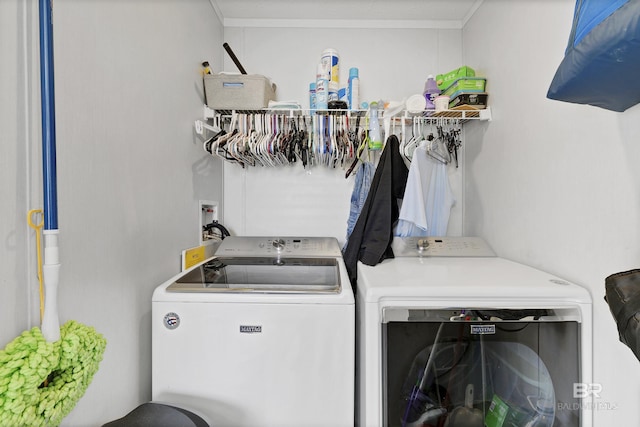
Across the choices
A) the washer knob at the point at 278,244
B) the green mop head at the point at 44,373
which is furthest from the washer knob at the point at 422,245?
the green mop head at the point at 44,373

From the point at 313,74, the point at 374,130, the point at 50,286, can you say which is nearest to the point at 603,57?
the point at 374,130

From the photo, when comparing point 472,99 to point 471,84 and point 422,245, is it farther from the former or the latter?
point 422,245

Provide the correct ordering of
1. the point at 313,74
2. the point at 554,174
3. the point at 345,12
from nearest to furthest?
the point at 554,174, the point at 345,12, the point at 313,74

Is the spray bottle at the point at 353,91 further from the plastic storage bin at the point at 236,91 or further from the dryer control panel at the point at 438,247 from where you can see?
the dryer control panel at the point at 438,247

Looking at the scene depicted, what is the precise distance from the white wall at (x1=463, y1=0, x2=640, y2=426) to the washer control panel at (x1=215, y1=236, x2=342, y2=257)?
913 millimetres

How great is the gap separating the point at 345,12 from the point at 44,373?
2.19 metres

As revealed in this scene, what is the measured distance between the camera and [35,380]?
0.58 meters

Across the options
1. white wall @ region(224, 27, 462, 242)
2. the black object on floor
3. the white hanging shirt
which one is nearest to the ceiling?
white wall @ region(224, 27, 462, 242)

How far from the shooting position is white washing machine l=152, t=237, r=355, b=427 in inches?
41.0

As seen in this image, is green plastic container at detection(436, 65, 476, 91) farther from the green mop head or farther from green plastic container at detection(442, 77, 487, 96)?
the green mop head

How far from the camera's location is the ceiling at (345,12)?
184cm

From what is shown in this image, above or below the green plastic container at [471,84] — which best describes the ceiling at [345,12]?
above

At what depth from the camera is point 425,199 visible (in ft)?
5.85

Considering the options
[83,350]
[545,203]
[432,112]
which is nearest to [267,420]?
[83,350]
